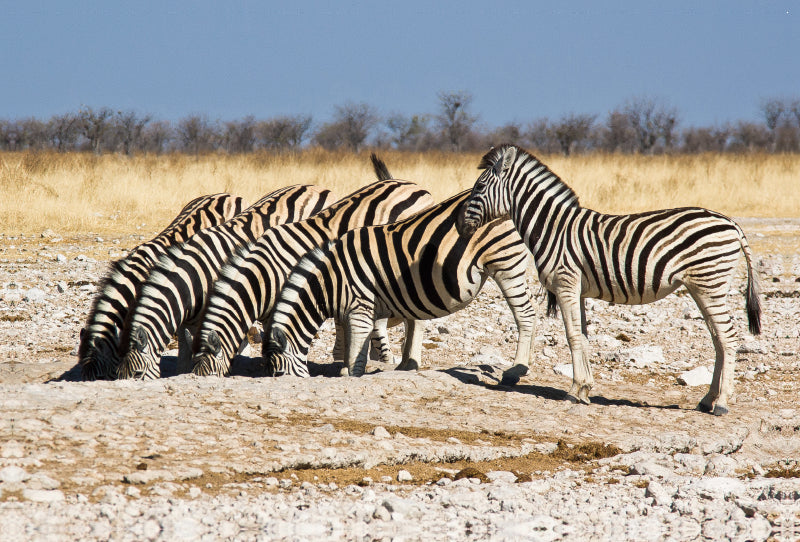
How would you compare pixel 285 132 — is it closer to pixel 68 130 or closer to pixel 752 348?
pixel 68 130

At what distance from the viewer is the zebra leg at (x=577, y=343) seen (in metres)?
6.79

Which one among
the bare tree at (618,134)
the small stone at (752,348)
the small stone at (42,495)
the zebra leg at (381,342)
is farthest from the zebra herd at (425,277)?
the bare tree at (618,134)

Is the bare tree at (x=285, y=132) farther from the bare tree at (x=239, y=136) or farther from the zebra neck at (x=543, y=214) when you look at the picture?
the zebra neck at (x=543, y=214)

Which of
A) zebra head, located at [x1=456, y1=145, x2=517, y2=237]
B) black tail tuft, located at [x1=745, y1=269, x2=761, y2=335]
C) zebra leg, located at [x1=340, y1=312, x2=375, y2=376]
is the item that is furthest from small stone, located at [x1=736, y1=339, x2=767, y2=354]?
zebra leg, located at [x1=340, y1=312, x2=375, y2=376]

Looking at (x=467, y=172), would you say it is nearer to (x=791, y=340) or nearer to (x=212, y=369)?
(x=791, y=340)

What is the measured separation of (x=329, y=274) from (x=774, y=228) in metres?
14.2

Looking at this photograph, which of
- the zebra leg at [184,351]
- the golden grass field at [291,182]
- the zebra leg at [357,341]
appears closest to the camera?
the zebra leg at [357,341]

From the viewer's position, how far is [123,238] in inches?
617

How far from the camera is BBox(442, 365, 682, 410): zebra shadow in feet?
23.2

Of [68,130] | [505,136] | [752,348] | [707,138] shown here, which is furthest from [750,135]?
[752,348]

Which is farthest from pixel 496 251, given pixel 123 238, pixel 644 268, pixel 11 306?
pixel 123 238

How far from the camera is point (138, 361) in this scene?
6.97 m

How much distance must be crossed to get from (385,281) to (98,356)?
2.39 m

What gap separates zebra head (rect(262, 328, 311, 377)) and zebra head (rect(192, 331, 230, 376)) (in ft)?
1.23
